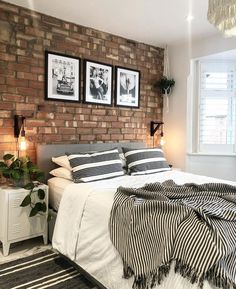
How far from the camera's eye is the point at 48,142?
3.16 metres

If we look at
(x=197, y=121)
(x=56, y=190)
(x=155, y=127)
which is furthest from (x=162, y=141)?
(x=56, y=190)

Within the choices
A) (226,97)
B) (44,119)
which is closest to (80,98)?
(44,119)

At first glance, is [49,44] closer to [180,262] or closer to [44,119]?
[44,119]

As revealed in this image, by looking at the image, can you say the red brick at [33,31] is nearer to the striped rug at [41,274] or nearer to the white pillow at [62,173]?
the white pillow at [62,173]

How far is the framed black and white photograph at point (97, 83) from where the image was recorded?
345 cm

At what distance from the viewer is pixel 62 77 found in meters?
3.22

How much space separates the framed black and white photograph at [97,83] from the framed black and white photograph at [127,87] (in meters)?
0.16

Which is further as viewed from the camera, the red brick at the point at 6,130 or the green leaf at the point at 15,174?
the red brick at the point at 6,130

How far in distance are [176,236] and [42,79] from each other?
237 cm

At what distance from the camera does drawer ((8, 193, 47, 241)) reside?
8.13 feet

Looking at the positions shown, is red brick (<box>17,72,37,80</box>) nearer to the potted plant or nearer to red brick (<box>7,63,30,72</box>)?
red brick (<box>7,63,30,72</box>)

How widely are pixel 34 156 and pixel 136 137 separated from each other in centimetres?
162

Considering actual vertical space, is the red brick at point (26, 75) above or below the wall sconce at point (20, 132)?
above

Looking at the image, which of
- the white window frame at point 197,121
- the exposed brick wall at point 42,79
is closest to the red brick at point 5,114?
the exposed brick wall at point 42,79
